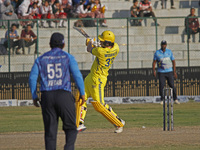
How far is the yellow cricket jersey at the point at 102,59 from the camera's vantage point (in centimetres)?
1233

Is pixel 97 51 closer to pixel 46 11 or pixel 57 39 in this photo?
pixel 57 39

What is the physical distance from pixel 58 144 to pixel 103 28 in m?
14.9

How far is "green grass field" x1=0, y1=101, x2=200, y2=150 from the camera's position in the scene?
1384cm

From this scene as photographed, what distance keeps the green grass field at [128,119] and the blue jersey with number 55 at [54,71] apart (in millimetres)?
2608

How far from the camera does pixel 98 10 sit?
92.1 ft

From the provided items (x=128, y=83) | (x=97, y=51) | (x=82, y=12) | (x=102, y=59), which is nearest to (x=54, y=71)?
(x=97, y=51)

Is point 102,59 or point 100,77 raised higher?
point 102,59

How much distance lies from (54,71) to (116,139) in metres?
3.87

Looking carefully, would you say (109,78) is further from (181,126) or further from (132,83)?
(181,126)

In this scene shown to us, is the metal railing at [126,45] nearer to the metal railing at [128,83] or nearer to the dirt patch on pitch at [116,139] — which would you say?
the metal railing at [128,83]

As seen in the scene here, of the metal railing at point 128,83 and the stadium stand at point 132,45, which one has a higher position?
the stadium stand at point 132,45

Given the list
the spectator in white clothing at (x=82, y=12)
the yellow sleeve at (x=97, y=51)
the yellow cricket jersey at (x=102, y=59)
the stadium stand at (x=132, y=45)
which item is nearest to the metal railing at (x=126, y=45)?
the stadium stand at (x=132, y=45)

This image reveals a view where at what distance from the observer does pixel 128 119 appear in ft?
54.6

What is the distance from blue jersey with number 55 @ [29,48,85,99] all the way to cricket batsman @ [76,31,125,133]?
13.1ft
